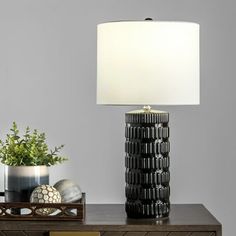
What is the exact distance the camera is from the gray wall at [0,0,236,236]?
8.68 feet

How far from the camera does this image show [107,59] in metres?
2.05

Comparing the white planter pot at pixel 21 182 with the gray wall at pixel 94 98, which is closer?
the white planter pot at pixel 21 182

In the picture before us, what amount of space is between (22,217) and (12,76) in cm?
79

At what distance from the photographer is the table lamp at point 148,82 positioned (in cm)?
200

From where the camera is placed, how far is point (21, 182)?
2.09m

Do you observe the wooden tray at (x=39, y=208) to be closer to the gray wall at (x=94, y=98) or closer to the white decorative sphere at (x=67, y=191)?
the white decorative sphere at (x=67, y=191)

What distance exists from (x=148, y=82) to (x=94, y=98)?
0.69 metres

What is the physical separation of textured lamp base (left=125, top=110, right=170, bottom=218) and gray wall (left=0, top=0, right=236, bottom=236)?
554 millimetres

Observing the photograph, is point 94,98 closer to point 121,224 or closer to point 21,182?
point 21,182

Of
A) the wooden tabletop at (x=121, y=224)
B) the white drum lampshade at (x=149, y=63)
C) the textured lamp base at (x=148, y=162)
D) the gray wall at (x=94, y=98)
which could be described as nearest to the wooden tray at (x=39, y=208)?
the wooden tabletop at (x=121, y=224)

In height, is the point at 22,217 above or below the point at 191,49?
below

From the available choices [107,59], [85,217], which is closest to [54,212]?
[85,217]

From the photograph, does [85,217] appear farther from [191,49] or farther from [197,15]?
[197,15]

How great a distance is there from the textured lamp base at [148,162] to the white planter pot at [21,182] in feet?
1.04
